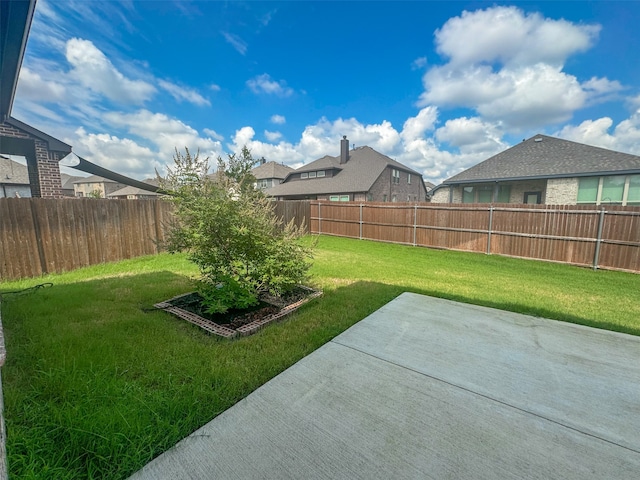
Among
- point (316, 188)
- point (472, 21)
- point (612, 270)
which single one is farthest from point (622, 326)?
point (316, 188)

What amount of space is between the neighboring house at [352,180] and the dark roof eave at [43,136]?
16652mm

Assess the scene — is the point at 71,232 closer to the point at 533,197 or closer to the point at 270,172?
the point at 533,197

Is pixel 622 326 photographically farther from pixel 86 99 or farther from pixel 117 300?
pixel 86 99

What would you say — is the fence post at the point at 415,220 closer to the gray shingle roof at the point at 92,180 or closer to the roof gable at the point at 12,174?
the roof gable at the point at 12,174

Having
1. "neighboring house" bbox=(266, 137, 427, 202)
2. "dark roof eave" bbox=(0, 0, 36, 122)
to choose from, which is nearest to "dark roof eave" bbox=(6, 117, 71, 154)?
"dark roof eave" bbox=(0, 0, 36, 122)

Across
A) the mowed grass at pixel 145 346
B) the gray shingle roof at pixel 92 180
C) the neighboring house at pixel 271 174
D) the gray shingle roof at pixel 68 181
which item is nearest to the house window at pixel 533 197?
the mowed grass at pixel 145 346

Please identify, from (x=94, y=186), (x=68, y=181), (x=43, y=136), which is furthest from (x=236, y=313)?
(x=68, y=181)

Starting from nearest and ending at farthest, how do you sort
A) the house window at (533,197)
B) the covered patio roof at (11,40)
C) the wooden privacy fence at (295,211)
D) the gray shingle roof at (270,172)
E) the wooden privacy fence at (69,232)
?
the covered patio roof at (11,40) < the wooden privacy fence at (69,232) < the wooden privacy fence at (295,211) < the house window at (533,197) < the gray shingle roof at (270,172)

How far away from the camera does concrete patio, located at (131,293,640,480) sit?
1.45m

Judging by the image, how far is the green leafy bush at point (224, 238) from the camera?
3432 mm

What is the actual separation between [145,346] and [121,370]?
1.38 ft

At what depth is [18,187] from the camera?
68.2ft

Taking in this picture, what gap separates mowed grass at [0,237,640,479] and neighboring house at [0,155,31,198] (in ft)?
75.2

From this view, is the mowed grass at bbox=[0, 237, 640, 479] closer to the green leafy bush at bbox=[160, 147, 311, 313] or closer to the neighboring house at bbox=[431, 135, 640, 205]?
the green leafy bush at bbox=[160, 147, 311, 313]
